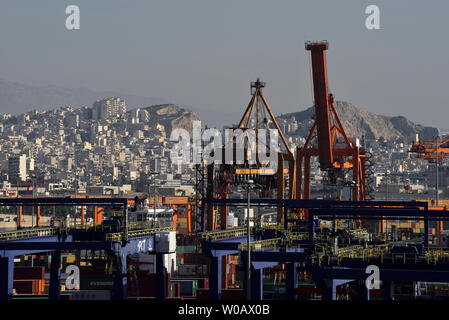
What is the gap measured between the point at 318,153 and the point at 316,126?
13.7 feet

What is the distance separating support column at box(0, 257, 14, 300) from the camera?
64.3 meters

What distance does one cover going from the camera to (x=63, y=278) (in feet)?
331

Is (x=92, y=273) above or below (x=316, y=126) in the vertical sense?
below

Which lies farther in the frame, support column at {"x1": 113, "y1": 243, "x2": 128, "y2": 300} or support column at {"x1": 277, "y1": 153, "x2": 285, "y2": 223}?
support column at {"x1": 277, "y1": 153, "x2": 285, "y2": 223}

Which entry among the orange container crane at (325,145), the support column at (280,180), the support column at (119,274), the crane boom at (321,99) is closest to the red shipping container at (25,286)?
the support column at (119,274)

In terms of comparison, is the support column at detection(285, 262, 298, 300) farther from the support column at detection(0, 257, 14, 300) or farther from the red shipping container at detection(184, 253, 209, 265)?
the red shipping container at detection(184, 253, 209, 265)

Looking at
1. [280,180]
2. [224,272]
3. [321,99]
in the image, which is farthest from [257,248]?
[321,99]

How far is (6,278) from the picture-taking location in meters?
64.7

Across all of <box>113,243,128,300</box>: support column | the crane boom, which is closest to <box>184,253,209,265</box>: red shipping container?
the crane boom

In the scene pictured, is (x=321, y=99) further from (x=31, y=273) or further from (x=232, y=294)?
(x=31, y=273)

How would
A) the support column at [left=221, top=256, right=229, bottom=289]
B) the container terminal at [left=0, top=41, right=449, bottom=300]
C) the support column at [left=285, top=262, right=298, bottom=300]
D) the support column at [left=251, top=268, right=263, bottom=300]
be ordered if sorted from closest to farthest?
the container terminal at [left=0, top=41, right=449, bottom=300] → the support column at [left=251, top=268, right=263, bottom=300] → the support column at [left=285, top=262, right=298, bottom=300] → the support column at [left=221, top=256, right=229, bottom=289]
